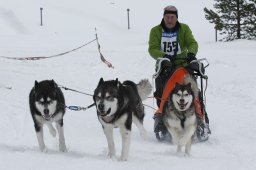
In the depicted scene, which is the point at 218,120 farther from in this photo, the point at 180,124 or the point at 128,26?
the point at 128,26

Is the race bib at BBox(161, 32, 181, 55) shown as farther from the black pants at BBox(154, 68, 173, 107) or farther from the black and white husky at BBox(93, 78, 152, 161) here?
the black and white husky at BBox(93, 78, 152, 161)

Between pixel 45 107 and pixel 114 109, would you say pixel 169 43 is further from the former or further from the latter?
pixel 45 107

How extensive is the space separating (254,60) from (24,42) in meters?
12.4

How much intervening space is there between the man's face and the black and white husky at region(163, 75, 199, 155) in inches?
37.9

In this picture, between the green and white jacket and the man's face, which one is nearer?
the man's face

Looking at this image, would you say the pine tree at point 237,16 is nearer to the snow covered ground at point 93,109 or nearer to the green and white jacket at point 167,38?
the snow covered ground at point 93,109

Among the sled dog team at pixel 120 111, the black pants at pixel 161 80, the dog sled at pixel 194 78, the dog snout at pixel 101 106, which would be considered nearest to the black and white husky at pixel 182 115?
the sled dog team at pixel 120 111

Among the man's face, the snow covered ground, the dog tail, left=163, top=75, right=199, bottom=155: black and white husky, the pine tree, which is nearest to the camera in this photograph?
the snow covered ground

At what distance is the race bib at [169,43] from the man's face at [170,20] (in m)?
0.11

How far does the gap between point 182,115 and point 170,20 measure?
1.37 meters

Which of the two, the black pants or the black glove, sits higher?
the black glove

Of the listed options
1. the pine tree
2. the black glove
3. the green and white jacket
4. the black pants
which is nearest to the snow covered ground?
the black pants

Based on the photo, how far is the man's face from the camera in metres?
6.12

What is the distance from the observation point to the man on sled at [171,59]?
590 centimetres
